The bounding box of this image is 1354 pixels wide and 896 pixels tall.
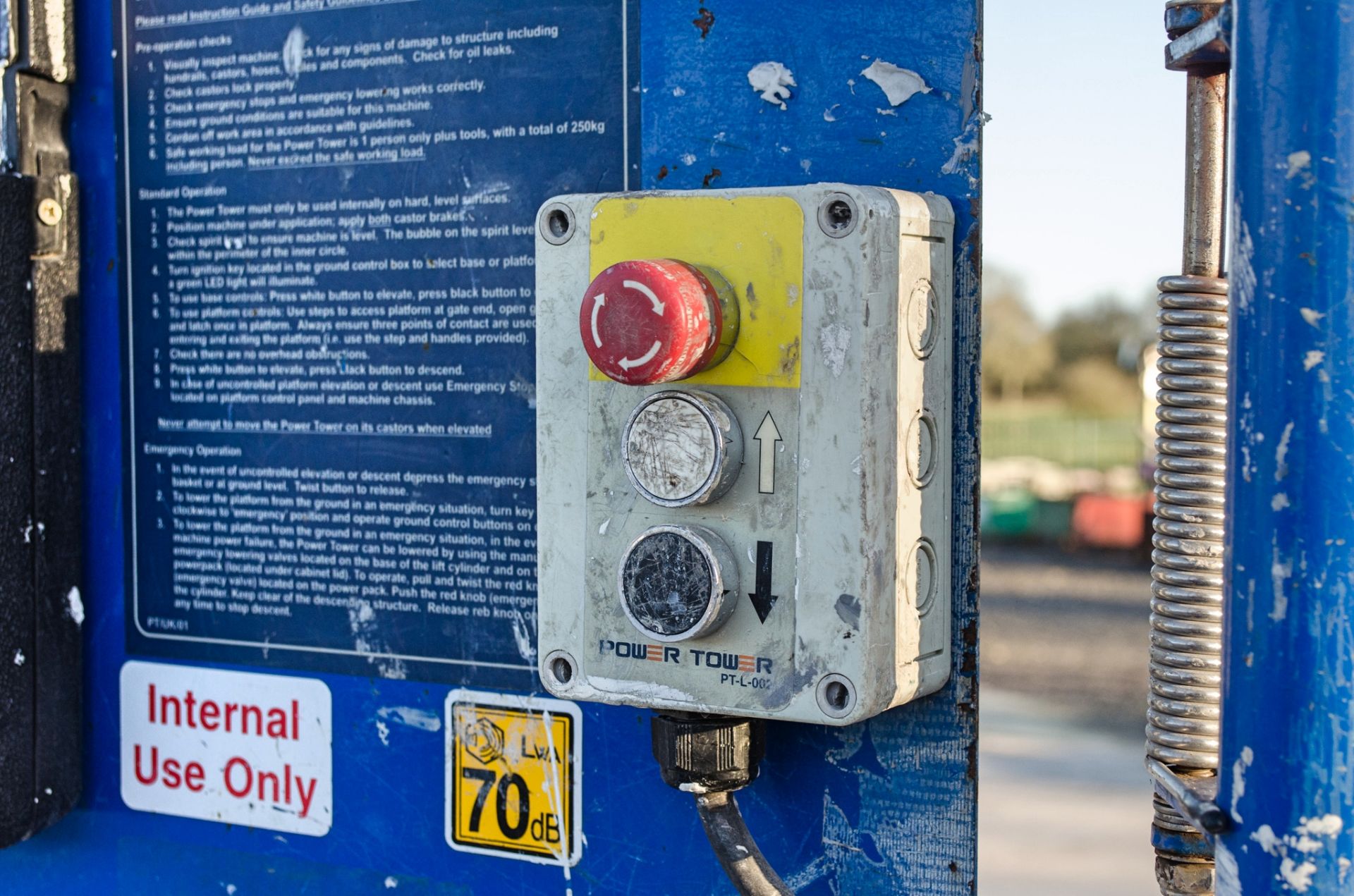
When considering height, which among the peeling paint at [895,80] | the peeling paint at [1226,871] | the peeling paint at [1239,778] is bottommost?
the peeling paint at [1226,871]

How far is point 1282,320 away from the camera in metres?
0.86

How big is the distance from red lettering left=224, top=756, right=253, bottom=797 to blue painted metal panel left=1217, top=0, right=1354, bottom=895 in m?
1.09

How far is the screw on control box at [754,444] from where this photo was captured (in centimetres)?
106

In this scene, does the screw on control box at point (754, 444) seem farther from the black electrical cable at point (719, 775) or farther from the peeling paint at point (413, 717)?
the peeling paint at point (413, 717)

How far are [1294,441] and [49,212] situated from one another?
1332 mm

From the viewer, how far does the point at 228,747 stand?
5.04ft

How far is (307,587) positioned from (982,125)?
886mm

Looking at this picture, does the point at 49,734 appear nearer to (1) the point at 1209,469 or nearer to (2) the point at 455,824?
(2) the point at 455,824

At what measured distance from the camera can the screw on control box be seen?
1057mm

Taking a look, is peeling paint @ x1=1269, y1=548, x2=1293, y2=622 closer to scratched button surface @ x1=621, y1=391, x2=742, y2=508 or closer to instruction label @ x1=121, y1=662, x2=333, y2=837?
scratched button surface @ x1=621, y1=391, x2=742, y2=508

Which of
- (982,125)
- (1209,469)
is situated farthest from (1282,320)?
(982,125)

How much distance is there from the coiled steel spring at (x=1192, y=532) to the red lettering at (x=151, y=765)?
3.74 ft

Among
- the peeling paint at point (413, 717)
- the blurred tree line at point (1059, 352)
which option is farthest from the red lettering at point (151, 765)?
the blurred tree line at point (1059, 352)

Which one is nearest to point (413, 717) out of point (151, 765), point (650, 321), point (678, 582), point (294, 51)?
point (151, 765)
